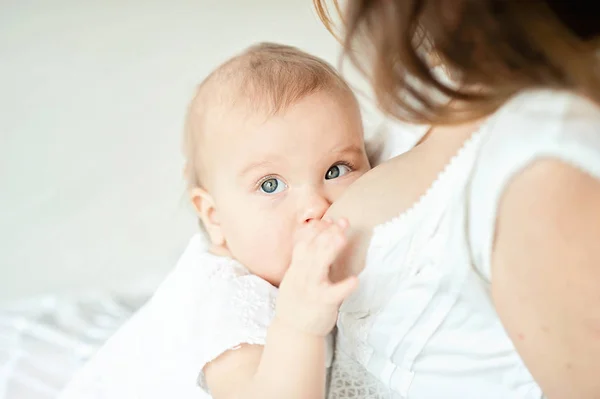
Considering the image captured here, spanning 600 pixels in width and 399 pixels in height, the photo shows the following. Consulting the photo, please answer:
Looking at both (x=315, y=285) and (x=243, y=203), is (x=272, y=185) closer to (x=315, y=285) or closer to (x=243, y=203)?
(x=243, y=203)

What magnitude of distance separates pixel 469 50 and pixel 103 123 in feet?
5.52

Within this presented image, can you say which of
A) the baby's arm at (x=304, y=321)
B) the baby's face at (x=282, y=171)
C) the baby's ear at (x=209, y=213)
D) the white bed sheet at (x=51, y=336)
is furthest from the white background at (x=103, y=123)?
the baby's arm at (x=304, y=321)

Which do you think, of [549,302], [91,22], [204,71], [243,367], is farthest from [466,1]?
[91,22]

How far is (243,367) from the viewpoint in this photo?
851mm

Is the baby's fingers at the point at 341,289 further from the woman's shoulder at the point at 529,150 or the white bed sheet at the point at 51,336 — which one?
the white bed sheet at the point at 51,336

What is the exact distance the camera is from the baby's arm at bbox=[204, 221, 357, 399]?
2.38ft

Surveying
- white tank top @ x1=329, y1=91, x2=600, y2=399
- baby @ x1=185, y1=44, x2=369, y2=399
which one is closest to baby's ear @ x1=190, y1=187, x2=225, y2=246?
baby @ x1=185, y1=44, x2=369, y2=399

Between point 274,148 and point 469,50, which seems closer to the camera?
point 469,50

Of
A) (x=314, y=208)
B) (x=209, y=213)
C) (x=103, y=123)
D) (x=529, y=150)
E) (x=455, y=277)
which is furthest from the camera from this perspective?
(x=103, y=123)

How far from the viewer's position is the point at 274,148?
921mm

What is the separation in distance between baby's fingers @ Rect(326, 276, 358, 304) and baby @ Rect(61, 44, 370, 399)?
0.12 metres

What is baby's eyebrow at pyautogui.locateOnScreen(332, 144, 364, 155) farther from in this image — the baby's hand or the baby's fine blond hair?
the baby's hand

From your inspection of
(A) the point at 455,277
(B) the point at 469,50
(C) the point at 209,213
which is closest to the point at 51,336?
(C) the point at 209,213

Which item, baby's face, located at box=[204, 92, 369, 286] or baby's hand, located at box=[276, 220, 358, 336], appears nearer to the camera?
baby's hand, located at box=[276, 220, 358, 336]
